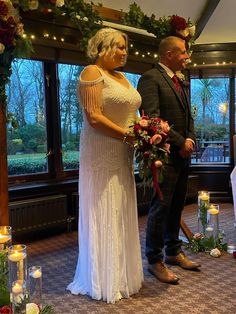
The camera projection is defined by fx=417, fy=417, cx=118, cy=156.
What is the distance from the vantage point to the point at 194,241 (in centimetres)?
356

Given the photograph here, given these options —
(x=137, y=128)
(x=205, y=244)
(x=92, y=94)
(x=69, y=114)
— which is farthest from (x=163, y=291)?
(x=69, y=114)

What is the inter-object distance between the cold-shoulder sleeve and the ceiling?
224 centimetres

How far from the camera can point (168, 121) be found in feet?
9.23

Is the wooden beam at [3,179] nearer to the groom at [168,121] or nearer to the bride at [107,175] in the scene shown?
the bride at [107,175]

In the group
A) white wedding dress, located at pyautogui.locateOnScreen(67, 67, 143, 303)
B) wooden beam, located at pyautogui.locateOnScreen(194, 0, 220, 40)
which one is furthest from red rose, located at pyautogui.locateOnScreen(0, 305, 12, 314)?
wooden beam, located at pyautogui.locateOnScreen(194, 0, 220, 40)

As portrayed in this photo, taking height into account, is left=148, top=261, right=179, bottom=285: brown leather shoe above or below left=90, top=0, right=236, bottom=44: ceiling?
below

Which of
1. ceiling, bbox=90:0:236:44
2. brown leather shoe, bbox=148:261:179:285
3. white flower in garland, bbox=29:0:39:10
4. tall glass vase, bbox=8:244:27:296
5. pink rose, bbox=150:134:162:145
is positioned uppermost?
ceiling, bbox=90:0:236:44

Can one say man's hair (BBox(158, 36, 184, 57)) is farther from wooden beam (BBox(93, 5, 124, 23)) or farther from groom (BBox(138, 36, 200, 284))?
wooden beam (BBox(93, 5, 124, 23))

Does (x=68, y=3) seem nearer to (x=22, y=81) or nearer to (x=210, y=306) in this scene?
(x=22, y=81)

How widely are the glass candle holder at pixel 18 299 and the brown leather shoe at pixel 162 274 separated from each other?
1.21 metres

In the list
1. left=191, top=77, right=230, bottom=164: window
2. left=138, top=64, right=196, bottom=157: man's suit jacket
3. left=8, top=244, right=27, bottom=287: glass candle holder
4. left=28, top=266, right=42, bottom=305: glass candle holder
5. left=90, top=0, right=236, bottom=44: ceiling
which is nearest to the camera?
left=8, top=244, right=27, bottom=287: glass candle holder

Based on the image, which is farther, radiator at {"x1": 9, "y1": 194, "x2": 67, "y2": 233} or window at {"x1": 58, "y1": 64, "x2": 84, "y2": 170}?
window at {"x1": 58, "y1": 64, "x2": 84, "y2": 170}

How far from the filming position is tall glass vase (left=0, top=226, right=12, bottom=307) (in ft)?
6.44

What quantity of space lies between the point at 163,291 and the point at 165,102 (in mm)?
1229
